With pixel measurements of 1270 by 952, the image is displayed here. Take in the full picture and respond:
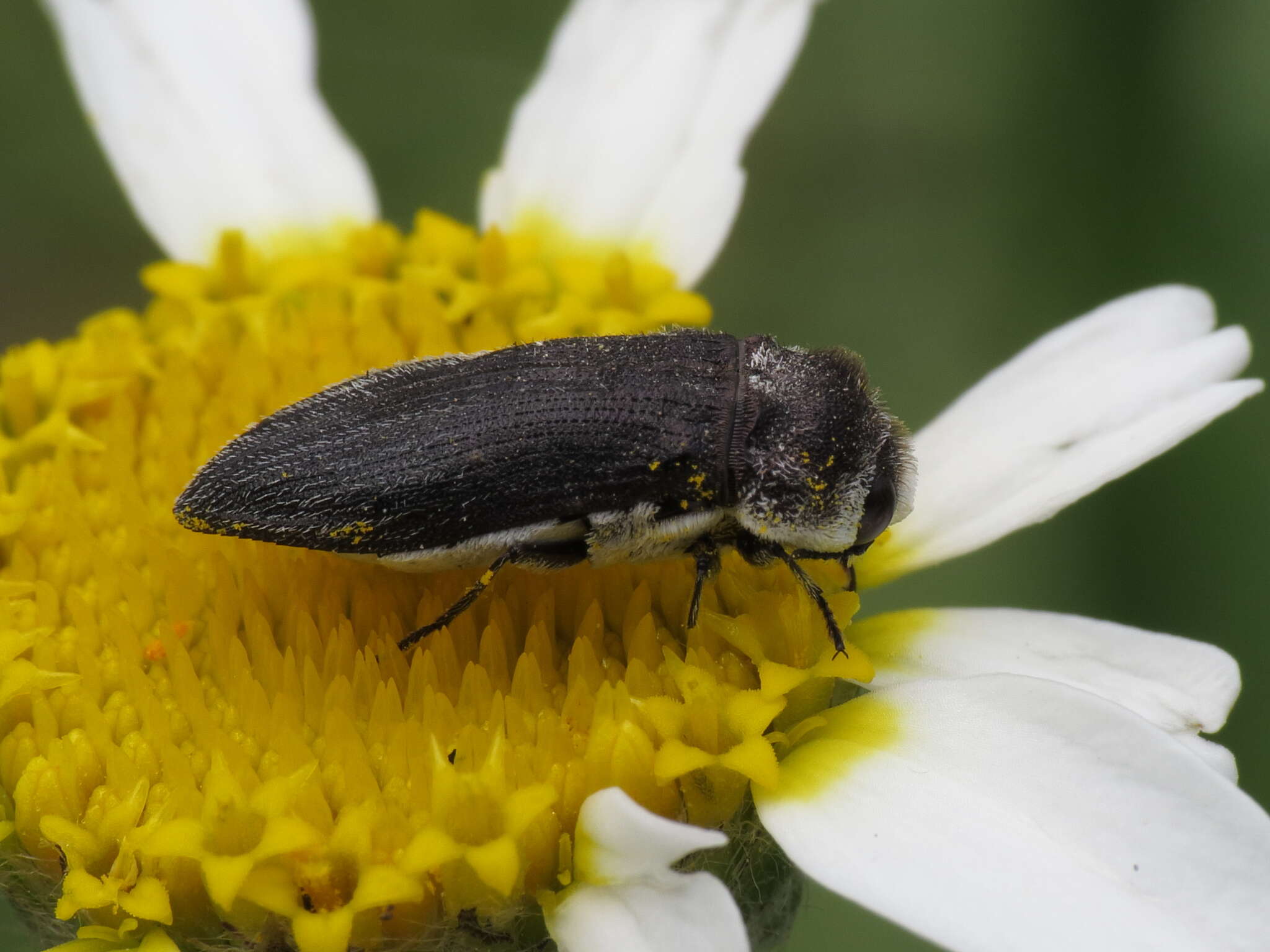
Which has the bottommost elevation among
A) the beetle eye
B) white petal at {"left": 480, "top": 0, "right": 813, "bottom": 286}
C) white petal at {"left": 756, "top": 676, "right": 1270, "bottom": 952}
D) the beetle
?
white petal at {"left": 756, "top": 676, "right": 1270, "bottom": 952}

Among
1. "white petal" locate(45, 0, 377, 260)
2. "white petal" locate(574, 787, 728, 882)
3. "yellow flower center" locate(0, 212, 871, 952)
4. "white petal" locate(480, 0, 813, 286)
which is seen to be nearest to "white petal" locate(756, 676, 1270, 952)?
"yellow flower center" locate(0, 212, 871, 952)

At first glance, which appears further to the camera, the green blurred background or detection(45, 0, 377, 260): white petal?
the green blurred background

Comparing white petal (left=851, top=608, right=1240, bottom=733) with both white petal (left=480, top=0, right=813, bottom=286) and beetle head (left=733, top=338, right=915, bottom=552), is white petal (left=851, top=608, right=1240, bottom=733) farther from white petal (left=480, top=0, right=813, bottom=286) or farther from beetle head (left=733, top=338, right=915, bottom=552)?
white petal (left=480, top=0, right=813, bottom=286)

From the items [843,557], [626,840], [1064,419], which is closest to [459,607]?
[626,840]

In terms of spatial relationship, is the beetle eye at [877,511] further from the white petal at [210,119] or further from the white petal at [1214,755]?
the white petal at [210,119]

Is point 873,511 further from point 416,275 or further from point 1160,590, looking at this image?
point 1160,590

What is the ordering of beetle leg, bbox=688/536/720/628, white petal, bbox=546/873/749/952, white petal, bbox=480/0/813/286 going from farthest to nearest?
white petal, bbox=480/0/813/286
beetle leg, bbox=688/536/720/628
white petal, bbox=546/873/749/952

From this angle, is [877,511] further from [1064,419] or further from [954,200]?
[954,200]
